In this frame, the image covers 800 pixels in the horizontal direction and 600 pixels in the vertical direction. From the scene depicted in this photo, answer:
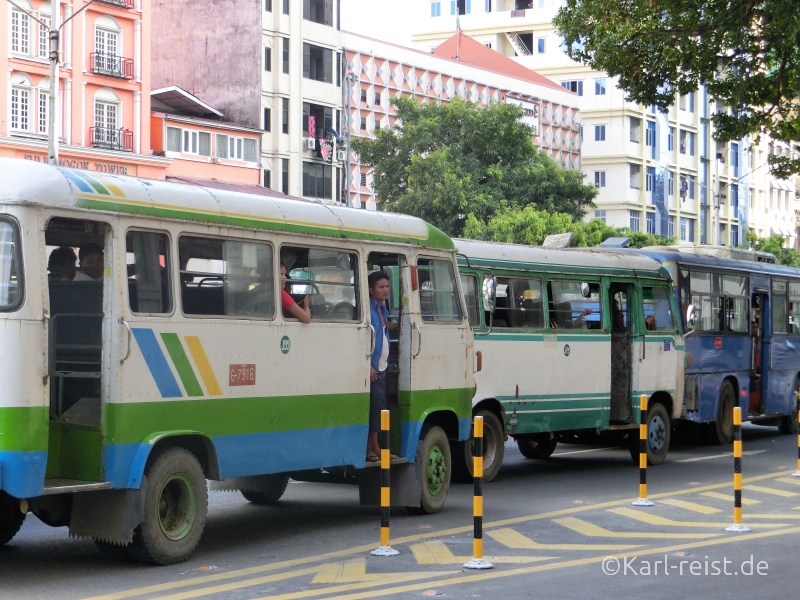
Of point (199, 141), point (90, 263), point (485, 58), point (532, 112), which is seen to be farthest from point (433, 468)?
point (485, 58)

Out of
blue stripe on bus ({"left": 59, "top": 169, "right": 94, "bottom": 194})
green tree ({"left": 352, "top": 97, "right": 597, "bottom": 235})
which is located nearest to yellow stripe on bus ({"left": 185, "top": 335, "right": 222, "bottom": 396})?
blue stripe on bus ({"left": 59, "top": 169, "right": 94, "bottom": 194})

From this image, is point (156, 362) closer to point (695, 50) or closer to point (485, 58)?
point (695, 50)

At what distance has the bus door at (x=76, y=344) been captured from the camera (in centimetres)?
930

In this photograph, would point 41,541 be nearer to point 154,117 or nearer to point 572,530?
point 572,530

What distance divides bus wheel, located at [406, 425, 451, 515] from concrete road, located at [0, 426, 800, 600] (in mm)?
160

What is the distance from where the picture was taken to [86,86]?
46750 mm

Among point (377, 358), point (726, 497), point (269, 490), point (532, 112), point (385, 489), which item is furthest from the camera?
point (532, 112)

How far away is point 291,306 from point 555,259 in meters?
7.09

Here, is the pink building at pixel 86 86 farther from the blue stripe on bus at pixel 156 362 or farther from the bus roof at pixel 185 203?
the blue stripe on bus at pixel 156 362

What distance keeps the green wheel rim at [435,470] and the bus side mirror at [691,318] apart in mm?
8890

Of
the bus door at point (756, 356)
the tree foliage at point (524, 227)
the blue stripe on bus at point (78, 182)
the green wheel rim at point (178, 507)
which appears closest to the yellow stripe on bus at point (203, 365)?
the green wheel rim at point (178, 507)

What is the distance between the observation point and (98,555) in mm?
10367

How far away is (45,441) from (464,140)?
48.2 m

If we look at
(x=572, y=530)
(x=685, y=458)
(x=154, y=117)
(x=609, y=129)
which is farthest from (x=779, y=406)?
(x=609, y=129)
